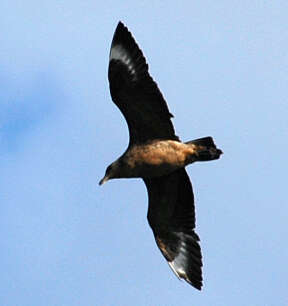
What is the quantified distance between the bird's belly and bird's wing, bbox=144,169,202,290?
1.64 feet

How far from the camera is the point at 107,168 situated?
13.5 m

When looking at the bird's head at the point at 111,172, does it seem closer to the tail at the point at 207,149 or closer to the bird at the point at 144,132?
the bird at the point at 144,132

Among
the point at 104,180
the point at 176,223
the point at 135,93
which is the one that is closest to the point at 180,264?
the point at 176,223

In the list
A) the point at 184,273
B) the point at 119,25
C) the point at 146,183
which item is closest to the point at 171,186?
the point at 146,183

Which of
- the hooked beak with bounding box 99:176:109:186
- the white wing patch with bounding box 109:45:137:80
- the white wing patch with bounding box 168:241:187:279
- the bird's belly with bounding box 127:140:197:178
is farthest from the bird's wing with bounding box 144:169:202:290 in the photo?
the white wing patch with bounding box 109:45:137:80

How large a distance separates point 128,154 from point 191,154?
85cm

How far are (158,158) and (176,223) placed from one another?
1.36 meters

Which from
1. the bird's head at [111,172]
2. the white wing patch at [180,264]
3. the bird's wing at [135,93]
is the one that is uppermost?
the bird's wing at [135,93]

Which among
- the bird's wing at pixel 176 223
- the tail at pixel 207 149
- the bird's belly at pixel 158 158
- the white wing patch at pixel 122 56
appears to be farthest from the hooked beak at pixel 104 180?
the white wing patch at pixel 122 56

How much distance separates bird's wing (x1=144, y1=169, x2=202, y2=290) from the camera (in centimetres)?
1384

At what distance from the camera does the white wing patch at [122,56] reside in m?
13.0

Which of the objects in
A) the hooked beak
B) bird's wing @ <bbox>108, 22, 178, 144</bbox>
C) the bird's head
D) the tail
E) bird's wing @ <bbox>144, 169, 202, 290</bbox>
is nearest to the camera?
bird's wing @ <bbox>108, 22, 178, 144</bbox>

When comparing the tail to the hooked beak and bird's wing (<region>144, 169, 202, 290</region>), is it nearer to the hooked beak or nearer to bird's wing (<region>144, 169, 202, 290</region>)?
bird's wing (<region>144, 169, 202, 290</region>)

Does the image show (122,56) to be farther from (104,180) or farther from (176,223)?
(176,223)
